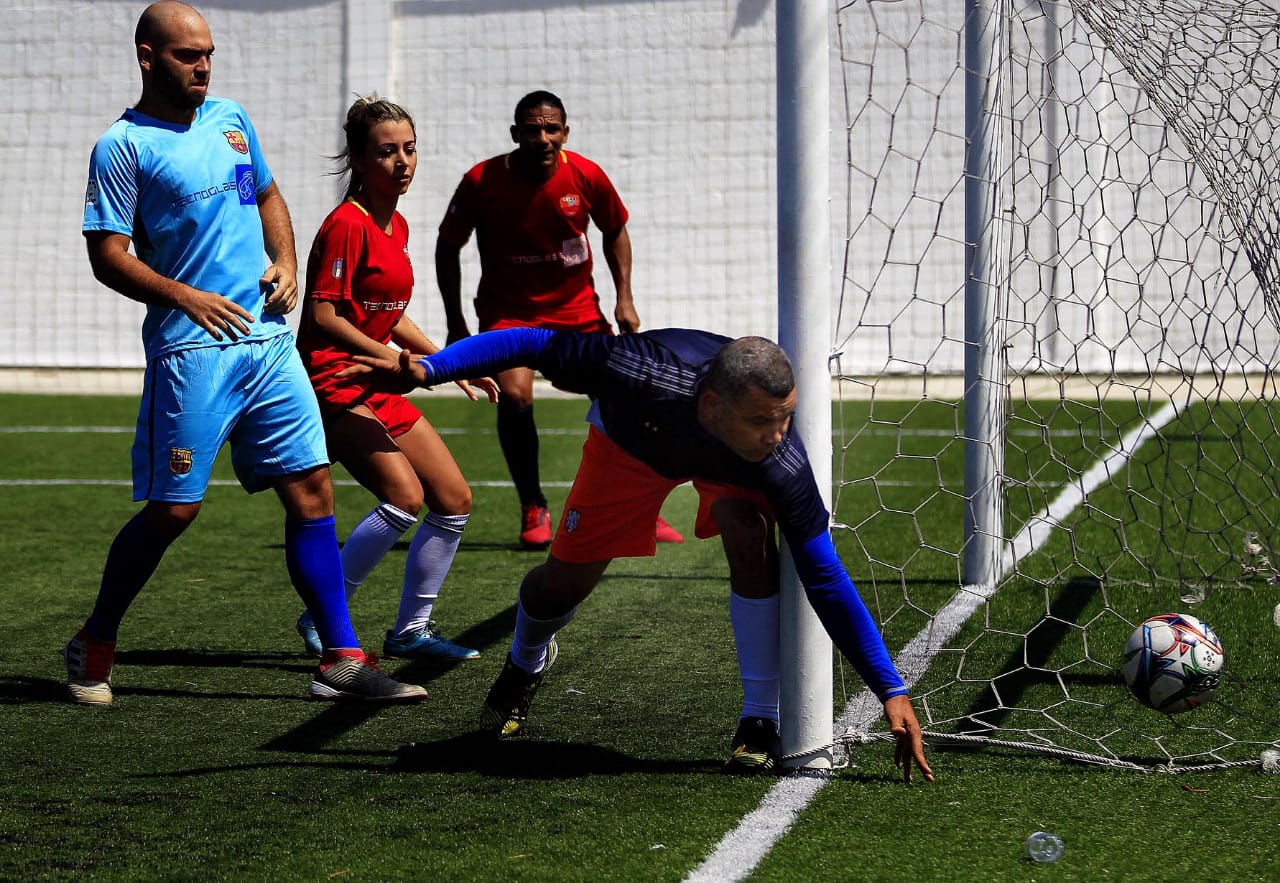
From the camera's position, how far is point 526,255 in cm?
705

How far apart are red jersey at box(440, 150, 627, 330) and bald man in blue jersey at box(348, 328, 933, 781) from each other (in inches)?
131

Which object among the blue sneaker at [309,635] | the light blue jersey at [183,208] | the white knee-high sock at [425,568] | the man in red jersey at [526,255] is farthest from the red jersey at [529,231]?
the light blue jersey at [183,208]

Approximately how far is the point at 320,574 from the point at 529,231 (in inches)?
118

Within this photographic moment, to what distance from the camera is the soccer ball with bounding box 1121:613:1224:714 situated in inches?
149

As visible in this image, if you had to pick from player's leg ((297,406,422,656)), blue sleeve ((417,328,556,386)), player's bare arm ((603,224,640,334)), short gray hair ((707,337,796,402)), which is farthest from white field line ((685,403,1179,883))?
player's bare arm ((603,224,640,334))

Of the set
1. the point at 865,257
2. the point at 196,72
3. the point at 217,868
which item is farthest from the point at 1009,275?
the point at 865,257

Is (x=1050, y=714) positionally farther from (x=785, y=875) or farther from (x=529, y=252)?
(x=529, y=252)

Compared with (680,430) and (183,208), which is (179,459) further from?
(680,430)

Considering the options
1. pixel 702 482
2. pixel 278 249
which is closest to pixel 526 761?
pixel 702 482

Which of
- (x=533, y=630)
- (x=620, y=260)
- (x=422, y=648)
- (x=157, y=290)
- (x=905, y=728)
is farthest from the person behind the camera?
(x=620, y=260)

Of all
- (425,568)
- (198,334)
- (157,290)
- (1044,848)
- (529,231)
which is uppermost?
(529,231)

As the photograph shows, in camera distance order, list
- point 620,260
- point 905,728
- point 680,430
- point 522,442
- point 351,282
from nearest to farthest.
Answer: point 905,728, point 680,430, point 351,282, point 522,442, point 620,260

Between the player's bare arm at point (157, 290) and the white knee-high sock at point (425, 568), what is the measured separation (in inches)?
43.0

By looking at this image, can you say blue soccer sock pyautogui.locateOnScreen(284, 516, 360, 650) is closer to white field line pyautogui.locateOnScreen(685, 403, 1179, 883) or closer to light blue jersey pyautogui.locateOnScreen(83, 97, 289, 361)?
light blue jersey pyautogui.locateOnScreen(83, 97, 289, 361)
